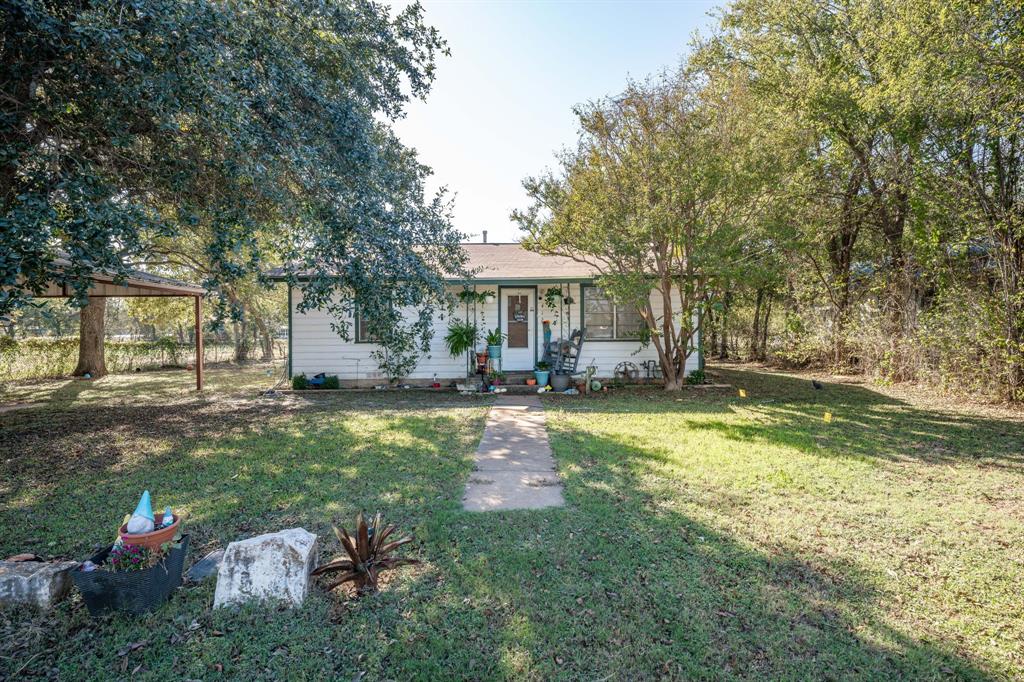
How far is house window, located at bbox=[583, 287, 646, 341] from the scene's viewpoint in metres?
11.3

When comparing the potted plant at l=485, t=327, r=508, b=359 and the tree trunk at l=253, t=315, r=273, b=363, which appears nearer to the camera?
the potted plant at l=485, t=327, r=508, b=359

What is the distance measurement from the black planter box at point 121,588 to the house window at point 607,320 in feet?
31.3

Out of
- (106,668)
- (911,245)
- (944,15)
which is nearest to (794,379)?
(911,245)

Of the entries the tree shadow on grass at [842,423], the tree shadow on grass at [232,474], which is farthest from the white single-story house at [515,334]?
the tree shadow on grass at [232,474]

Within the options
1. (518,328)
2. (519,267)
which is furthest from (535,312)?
(519,267)

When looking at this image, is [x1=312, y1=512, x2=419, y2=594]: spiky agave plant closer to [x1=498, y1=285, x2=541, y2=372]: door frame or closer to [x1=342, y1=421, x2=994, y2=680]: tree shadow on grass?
[x1=342, y1=421, x2=994, y2=680]: tree shadow on grass

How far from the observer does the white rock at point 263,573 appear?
8.90ft

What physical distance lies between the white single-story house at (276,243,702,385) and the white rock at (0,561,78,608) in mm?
8442

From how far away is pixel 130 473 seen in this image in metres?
5.12

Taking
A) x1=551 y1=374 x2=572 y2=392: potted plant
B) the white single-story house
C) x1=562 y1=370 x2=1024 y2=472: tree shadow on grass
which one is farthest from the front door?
x1=562 y1=370 x2=1024 y2=472: tree shadow on grass

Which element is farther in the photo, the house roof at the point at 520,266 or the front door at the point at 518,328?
the front door at the point at 518,328

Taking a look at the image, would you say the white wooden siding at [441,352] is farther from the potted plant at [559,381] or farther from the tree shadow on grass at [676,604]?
the tree shadow on grass at [676,604]

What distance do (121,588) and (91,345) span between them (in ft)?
50.3

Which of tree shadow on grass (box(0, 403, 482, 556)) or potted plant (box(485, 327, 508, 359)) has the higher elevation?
potted plant (box(485, 327, 508, 359))
